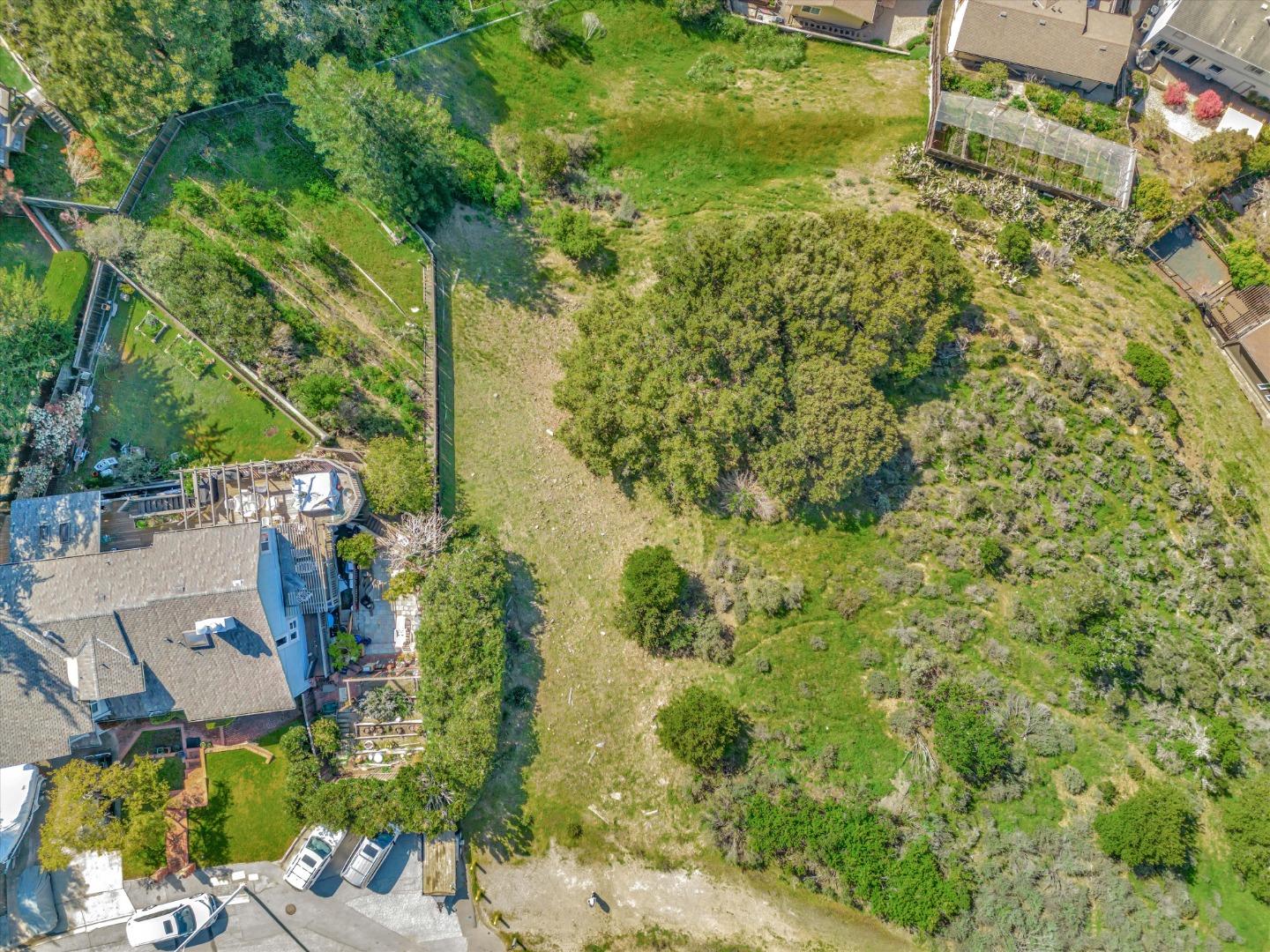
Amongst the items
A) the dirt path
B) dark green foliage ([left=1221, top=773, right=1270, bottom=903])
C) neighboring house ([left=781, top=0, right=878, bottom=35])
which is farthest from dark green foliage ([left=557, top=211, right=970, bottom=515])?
dark green foliage ([left=1221, top=773, right=1270, bottom=903])

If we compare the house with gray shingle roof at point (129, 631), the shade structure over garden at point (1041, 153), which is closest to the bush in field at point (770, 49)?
the shade structure over garden at point (1041, 153)

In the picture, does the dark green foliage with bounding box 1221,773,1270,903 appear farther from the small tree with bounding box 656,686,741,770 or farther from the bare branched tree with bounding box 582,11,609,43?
the bare branched tree with bounding box 582,11,609,43

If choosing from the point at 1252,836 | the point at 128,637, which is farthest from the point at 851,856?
the point at 128,637

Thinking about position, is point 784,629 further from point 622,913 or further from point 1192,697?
point 1192,697

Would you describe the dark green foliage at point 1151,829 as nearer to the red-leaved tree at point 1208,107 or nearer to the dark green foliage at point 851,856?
the dark green foliage at point 851,856

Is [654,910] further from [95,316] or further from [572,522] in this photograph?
[95,316]

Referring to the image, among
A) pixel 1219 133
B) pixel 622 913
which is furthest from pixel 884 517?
pixel 1219 133
